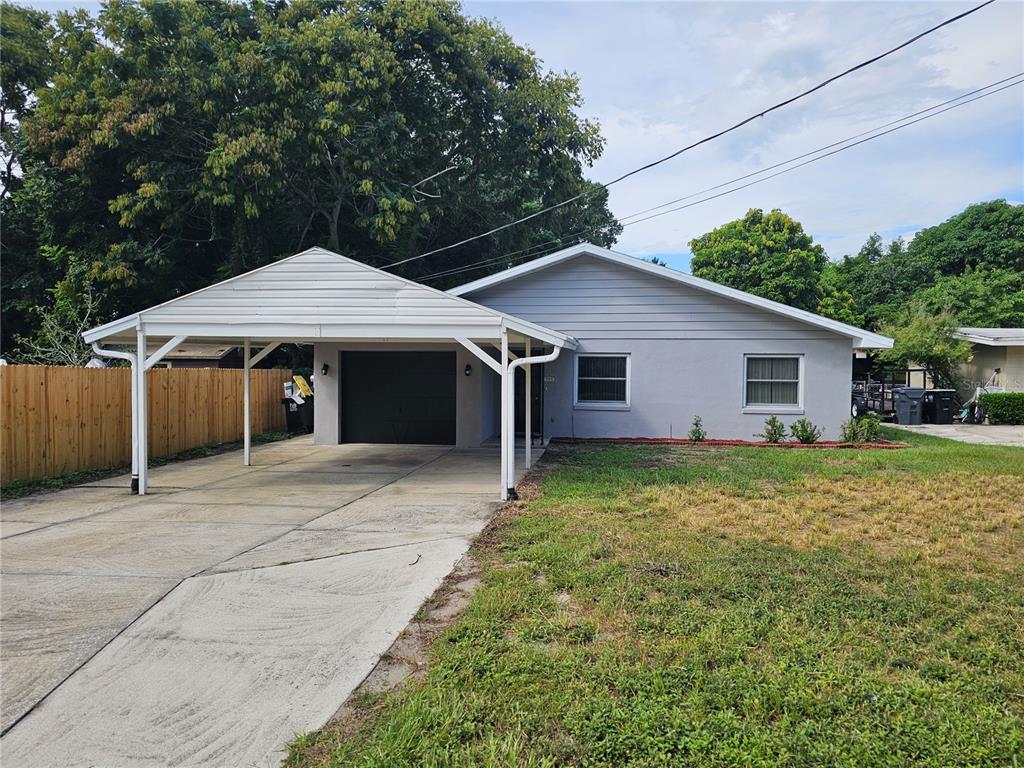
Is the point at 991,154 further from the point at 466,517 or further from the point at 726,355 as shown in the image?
the point at 466,517

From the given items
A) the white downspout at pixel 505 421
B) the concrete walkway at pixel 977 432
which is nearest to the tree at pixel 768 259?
A: the concrete walkway at pixel 977 432

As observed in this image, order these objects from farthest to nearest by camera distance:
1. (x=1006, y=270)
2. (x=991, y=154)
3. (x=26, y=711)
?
(x=1006, y=270)
(x=991, y=154)
(x=26, y=711)

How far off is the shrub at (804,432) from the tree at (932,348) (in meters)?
9.54

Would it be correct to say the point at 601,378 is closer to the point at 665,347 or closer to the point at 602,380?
the point at 602,380

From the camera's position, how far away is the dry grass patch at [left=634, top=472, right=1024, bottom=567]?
5.89 m

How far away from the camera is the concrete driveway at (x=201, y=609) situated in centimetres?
296

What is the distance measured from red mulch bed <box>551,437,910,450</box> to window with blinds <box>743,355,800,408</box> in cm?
87

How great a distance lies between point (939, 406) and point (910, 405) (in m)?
1.11

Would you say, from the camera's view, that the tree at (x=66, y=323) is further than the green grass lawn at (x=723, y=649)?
Yes

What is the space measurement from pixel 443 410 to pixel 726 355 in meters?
5.92

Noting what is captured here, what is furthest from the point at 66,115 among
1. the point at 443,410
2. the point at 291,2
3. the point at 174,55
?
the point at 443,410

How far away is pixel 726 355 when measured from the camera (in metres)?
13.6

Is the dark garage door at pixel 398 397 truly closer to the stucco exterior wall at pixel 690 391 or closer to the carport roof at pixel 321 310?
the stucco exterior wall at pixel 690 391

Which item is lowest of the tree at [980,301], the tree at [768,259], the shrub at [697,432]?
the shrub at [697,432]
